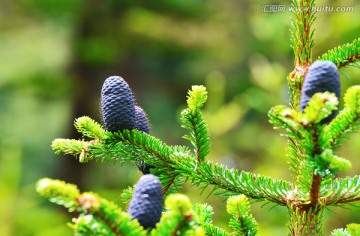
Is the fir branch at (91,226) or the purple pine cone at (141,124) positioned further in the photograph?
the purple pine cone at (141,124)

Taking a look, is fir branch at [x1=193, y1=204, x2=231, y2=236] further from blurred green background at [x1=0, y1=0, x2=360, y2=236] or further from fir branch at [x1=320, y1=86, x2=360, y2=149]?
blurred green background at [x1=0, y1=0, x2=360, y2=236]

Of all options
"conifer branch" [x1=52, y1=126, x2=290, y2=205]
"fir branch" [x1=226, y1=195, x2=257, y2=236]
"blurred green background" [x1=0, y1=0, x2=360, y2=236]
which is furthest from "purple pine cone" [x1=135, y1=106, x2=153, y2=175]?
"blurred green background" [x1=0, y1=0, x2=360, y2=236]

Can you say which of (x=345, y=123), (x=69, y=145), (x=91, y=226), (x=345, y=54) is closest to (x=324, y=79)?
(x=345, y=123)

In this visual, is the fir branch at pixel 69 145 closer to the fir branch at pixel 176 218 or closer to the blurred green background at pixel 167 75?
the fir branch at pixel 176 218

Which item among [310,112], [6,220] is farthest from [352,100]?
[6,220]

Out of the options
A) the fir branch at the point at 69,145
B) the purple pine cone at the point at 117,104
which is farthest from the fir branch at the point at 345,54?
the fir branch at the point at 69,145

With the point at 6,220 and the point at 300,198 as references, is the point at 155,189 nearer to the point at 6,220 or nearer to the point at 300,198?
the point at 300,198
